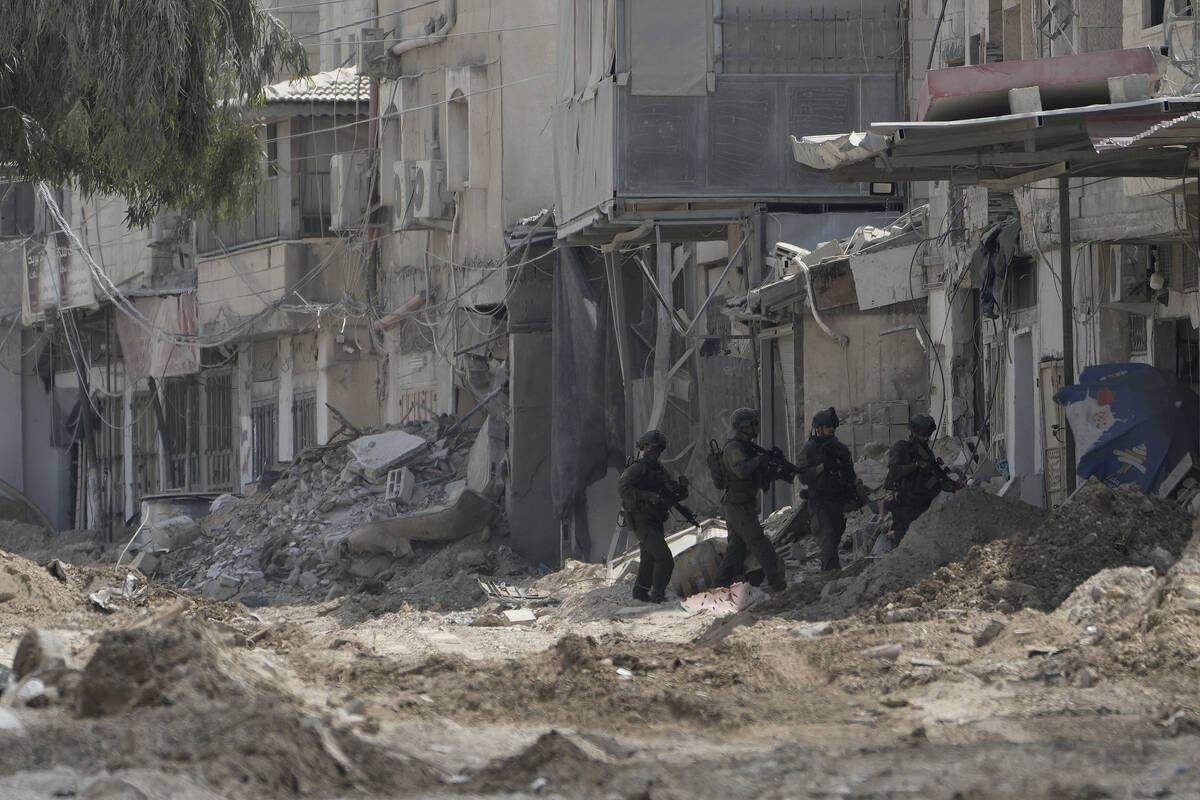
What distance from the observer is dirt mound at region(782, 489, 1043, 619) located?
1259 centimetres

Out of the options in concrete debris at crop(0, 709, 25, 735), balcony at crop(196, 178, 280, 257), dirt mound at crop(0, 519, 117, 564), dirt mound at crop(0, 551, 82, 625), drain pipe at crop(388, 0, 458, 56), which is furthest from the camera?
dirt mound at crop(0, 519, 117, 564)

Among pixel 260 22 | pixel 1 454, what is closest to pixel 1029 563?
pixel 260 22

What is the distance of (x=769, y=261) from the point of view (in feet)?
63.9

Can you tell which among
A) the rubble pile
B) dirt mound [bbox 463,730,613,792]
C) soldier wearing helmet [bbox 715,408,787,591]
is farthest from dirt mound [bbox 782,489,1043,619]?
the rubble pile

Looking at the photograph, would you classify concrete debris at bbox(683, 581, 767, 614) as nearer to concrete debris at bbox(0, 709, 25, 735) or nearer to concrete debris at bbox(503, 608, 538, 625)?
concrete debris at bbox(503, 608, 538, 625)

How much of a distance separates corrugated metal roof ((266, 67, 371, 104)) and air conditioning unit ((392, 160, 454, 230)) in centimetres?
229

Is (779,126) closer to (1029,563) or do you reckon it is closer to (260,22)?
(260,22)

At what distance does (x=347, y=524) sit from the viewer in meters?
22.3

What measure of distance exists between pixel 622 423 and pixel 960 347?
480cm

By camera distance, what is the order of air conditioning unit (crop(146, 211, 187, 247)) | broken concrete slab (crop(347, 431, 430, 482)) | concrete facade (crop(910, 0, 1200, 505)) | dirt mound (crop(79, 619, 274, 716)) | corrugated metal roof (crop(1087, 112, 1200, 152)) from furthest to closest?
1. air conditioning unit (crop(146, 211, 187, 247))
2. broken concrete slab (crop(347, 431, 430, 482))
3. concrete facade (crop(910, 0, 1200, 505))
4. corrugated metal roof (crop(1087, 112, 1200, 152))
5. dirt mound (crop(79, 619, 274, 716))

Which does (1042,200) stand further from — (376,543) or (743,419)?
(376,543)

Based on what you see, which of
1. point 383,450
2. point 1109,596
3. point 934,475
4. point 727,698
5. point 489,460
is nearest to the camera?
point 727,698

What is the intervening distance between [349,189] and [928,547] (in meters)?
14.8

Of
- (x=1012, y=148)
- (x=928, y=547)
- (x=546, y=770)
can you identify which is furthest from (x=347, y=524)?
(x=546, y=770)
